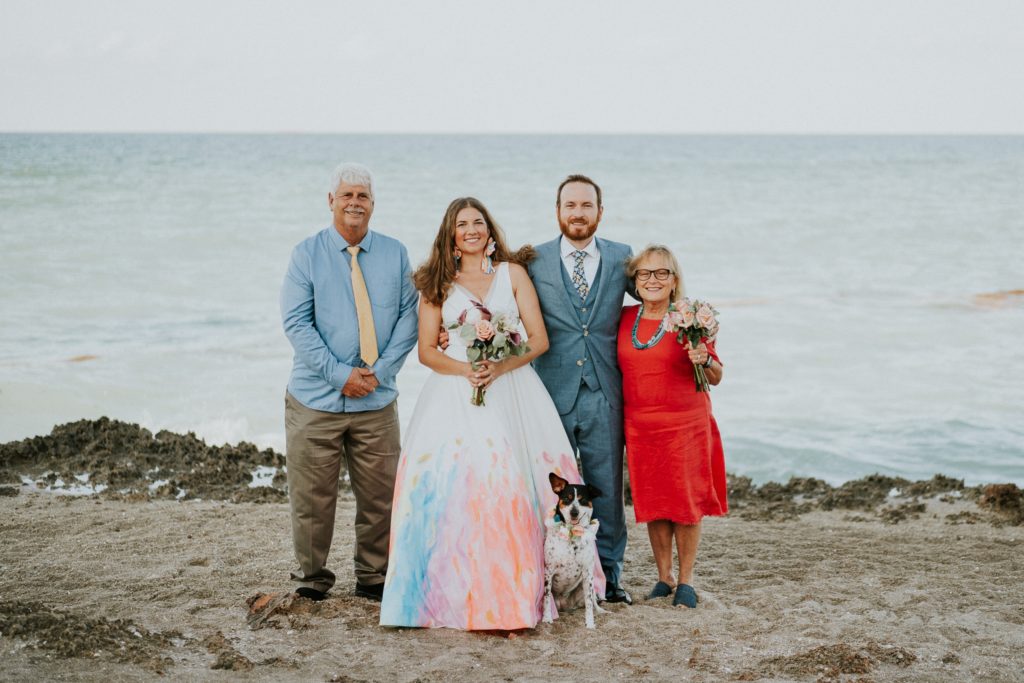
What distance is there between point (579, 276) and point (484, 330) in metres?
0.74

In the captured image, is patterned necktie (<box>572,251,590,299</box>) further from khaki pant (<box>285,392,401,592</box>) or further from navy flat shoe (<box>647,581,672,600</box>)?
navy flat shoe (<box>647,581,672,600</box>)

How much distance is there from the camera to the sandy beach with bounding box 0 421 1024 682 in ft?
14.4

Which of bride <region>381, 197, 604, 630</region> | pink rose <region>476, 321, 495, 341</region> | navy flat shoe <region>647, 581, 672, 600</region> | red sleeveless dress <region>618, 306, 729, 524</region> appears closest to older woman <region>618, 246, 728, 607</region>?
red sleeveless dress <region>618, 306, 729, 524</region>

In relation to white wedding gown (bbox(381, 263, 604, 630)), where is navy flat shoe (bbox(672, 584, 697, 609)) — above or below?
below

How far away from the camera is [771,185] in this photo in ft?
118

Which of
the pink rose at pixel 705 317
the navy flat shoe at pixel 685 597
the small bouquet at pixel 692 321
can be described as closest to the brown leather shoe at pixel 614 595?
the navy flat shoe at pixel 685 597

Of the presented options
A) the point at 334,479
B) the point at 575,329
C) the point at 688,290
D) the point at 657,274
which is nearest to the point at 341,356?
the point at 334,479

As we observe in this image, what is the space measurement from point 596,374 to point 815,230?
71.7 feet

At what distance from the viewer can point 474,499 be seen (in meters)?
4.82

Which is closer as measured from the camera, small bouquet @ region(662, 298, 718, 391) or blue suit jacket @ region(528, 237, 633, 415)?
small bouquet @ region(662, 298, 718, 391)

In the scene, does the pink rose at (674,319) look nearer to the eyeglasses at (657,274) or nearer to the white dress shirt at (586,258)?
the eyeglasses at (657,274)

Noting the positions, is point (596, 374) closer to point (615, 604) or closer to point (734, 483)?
point (615, 604)

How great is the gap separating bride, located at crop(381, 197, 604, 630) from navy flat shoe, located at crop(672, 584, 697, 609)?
435 mm

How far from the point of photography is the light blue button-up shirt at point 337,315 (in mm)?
4996
